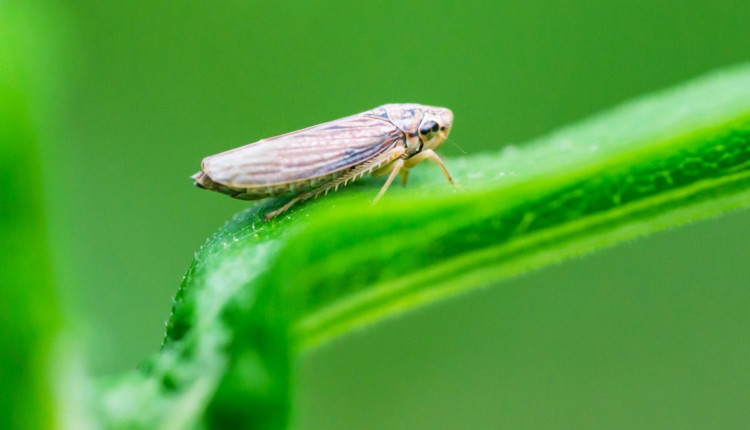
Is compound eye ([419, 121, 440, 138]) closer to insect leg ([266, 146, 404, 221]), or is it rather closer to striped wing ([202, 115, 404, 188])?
insect leg ([266, 146, 404, 221])

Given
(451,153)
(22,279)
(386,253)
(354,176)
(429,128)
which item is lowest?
(22,279)

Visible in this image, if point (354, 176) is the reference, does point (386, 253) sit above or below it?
below

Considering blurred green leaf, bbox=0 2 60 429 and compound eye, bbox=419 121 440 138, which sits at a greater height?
compound eye, bbox=419 121 440 138

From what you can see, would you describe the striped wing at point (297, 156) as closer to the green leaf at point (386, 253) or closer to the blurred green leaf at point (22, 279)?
the green leaf at point (386, 253)

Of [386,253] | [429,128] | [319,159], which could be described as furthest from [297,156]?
[386,253]

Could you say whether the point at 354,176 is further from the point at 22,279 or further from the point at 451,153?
the point at 451,153

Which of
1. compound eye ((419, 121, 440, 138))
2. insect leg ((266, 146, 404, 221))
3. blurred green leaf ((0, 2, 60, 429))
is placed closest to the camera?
blurred green leaf ((0, 2, 60, 429))

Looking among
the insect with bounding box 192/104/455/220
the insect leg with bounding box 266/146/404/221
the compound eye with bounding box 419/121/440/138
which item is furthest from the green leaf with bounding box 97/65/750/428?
the compound eye with bounding box 419/121/440/138
